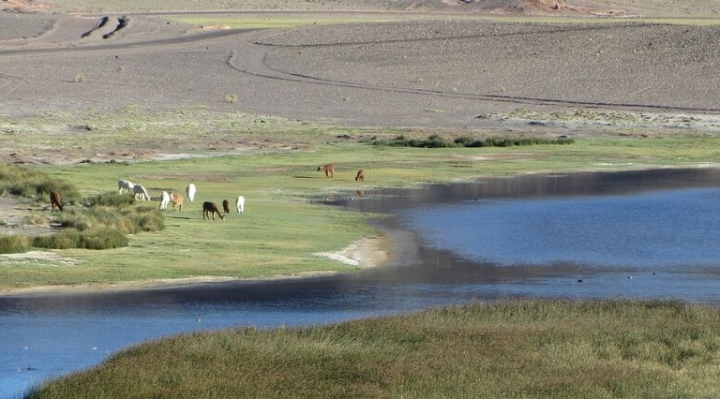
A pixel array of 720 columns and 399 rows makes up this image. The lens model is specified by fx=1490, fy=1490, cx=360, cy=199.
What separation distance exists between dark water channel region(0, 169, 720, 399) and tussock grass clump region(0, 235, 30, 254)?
9.65 ft

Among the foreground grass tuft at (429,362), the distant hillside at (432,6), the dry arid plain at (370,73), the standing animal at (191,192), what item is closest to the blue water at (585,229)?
the standing animal at (191,192)

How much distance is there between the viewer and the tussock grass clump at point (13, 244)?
23.6 metres

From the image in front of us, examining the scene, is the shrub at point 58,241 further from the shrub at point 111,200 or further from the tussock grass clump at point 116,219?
the shrub at point 111,200

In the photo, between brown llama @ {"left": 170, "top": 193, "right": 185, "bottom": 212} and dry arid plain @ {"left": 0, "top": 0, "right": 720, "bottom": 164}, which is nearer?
brown llama @ {"left": 170, "top": 193, "right": 185, "bottom": 212}

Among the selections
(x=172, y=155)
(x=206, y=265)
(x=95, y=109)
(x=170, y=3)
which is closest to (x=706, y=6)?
(x=170, y=3)

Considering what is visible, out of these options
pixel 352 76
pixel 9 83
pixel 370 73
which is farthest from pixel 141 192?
pixel 370 73

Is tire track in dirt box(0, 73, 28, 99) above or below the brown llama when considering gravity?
above

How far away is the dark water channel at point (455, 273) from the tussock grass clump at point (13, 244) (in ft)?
9.65

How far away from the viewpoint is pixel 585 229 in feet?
101

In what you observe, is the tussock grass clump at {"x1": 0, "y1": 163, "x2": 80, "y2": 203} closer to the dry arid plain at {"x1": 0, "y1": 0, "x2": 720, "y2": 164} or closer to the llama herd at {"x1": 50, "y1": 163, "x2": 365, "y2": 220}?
the llama herd at {"x1": 50, "y1": 163, "x2": 365, "y2": 220}

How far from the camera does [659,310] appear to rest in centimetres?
1958

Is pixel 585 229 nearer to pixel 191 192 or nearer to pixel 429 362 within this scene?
pixel 191 192

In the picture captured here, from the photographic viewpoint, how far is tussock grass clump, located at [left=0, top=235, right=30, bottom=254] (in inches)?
928

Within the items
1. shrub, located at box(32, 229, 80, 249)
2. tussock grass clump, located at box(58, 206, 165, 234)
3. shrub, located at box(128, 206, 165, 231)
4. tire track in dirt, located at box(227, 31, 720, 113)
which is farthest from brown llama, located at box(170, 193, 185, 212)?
tire track in dirt, located at box(227, 31, 720, 113)
